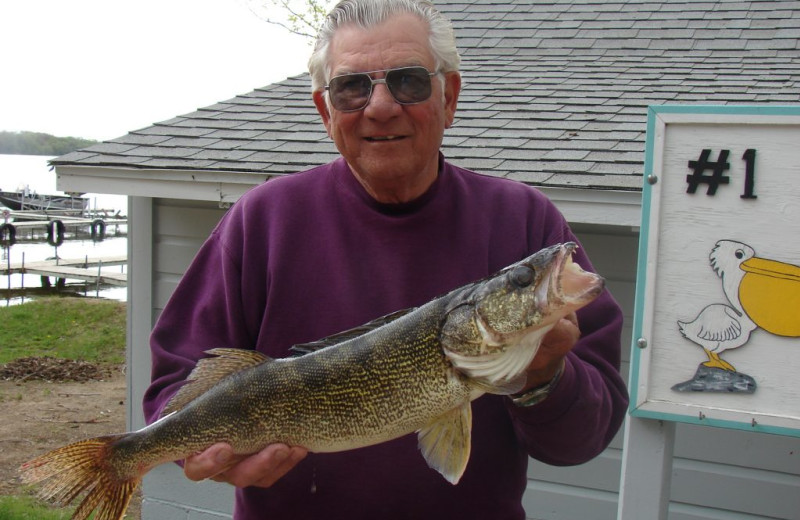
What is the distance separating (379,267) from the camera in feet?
8.34

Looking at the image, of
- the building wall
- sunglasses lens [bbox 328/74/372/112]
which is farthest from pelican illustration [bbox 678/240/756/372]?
the building wall

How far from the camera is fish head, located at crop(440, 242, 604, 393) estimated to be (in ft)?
6.94

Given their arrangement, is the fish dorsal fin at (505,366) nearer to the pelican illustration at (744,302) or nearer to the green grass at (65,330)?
the pelican illustration at (744,302)

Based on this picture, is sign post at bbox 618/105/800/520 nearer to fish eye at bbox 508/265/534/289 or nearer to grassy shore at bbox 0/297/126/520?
fish eye at bbox 508/265/534/289

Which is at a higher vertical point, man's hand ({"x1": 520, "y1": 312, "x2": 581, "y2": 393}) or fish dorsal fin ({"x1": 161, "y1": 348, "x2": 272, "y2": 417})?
man's hand ({"x1": 520, "y1": 312, "x2": 581, "y2": 393})

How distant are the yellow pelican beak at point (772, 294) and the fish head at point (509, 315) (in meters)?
1.16

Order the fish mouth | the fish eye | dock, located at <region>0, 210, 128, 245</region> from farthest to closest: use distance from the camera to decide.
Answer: dock, located at <region>0, 210, 128, 245</region> < the fish eye < the fish mouth

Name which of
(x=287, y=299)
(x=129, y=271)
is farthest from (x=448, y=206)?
(x=129, y=271)

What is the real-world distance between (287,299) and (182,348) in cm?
37

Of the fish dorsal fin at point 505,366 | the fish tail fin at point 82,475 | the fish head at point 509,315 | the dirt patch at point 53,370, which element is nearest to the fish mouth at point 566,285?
the fish head at point 509,315

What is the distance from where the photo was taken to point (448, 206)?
262 cm

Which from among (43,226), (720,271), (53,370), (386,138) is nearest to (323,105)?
(386,138)

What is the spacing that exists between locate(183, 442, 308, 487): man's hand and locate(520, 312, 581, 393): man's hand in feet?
2.26

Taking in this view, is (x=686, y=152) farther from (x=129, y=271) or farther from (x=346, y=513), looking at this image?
(x=129, y=271)
